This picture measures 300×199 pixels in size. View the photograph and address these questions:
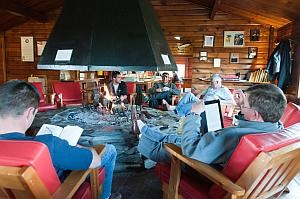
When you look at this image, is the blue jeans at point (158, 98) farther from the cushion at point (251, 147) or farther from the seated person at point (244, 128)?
the cushion at point (251, 147)

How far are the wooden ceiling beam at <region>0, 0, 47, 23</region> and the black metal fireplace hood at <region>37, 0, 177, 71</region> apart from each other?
3282 millimetres

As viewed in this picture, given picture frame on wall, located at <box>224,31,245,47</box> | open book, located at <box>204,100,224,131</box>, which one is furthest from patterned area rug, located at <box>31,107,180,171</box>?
picture frame on wall, located at <box>224,31,245,47</box>

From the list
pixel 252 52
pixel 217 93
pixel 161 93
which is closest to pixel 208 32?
pixel 252 52

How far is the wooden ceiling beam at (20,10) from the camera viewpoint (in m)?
5.75

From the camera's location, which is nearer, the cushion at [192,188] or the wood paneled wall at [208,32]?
the cushion at [192,188]

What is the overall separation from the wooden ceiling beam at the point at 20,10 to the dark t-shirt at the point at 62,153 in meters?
5.50

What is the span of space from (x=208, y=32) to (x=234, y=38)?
0.66 metres

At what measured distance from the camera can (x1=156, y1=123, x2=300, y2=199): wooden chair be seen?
1.30 metres

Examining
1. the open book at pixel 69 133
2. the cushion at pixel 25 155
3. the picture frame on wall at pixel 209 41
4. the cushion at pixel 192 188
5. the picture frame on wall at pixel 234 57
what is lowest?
the cushion at pixel 192 188

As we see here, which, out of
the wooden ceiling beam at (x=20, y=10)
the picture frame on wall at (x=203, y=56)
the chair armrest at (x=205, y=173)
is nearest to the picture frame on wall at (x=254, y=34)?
the picture frame on wall at (x=203, y=56)

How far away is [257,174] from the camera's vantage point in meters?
1.31

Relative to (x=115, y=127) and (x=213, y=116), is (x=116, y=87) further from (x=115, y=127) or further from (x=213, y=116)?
(x=213, y=116)

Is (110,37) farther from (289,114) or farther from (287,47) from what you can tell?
(287,47)

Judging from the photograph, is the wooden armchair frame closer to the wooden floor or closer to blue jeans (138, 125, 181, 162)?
blue jeans (138, 125, 181, 162)
